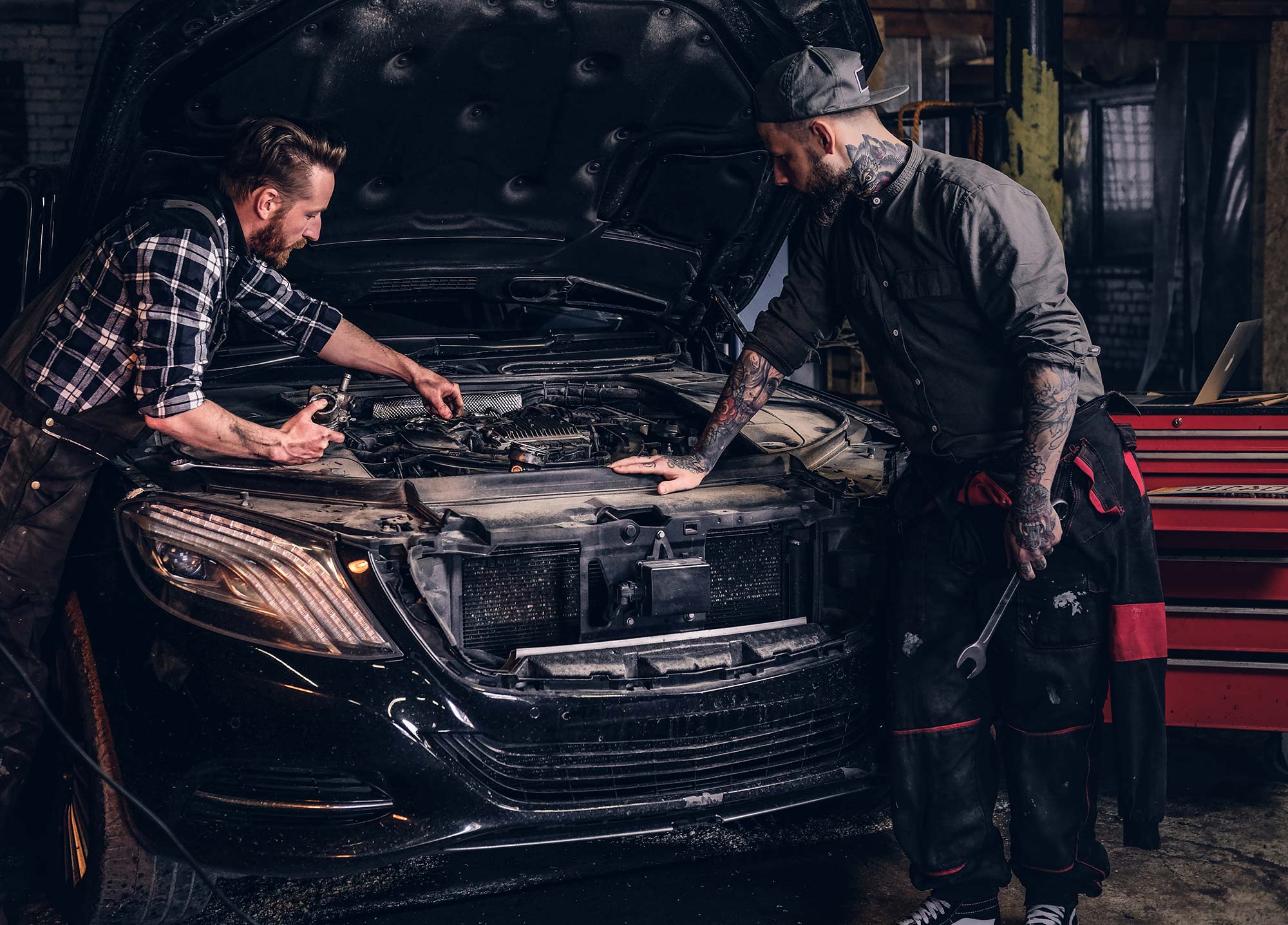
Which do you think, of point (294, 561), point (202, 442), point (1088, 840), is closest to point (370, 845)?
point (294, 561)

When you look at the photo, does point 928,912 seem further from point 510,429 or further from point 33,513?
point 33,513

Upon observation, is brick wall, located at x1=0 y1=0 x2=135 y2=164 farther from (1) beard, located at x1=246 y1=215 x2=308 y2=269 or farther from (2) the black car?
(1) beard, located at x1=246 y1=215 x2=308 y2=269

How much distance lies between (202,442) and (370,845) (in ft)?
A: 2.97

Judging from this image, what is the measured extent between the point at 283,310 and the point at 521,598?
3.78 feet

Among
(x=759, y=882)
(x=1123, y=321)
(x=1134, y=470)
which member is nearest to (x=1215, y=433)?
(x=1134, y=470)

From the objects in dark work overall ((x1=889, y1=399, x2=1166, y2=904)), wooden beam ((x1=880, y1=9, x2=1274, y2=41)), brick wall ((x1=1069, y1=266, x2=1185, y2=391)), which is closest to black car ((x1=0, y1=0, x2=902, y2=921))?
dark work overall ((x1=889, y1=399, x2=1166, y2=904))

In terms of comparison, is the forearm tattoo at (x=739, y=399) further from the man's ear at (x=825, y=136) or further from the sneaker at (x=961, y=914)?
the sneaker at (x=961, y=914)

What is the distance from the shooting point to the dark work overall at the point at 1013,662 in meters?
2.46

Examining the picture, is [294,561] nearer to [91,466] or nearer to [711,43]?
[91,466]

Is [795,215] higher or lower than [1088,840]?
higher

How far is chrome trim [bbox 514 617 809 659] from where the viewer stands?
2326mm

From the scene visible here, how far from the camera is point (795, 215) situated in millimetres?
3582

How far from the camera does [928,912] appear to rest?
260 centimetres

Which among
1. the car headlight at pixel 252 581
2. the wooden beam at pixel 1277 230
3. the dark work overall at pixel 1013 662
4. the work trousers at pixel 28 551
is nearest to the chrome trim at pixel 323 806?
the car headlight at pixel 252 581
